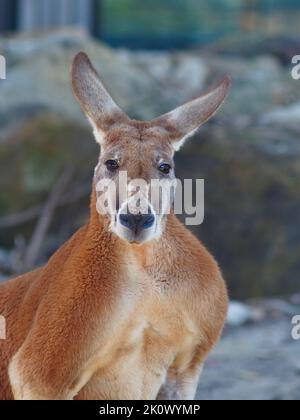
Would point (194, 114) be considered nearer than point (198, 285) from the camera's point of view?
No

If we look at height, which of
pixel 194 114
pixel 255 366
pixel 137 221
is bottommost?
pixel 137 221

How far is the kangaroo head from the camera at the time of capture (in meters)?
3.85

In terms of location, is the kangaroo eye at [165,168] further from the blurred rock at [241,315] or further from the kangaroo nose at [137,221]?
the blurred rock at [241,315]

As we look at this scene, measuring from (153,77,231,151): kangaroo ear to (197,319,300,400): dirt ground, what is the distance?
210 centimetres

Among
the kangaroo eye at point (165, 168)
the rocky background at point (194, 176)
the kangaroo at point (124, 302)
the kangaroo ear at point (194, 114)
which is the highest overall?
the rocky background at point (194, 176)

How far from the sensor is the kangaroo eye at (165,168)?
4.09 m

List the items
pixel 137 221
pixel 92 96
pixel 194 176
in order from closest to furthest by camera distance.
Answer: pixel 137 221, pixel 92 96, pixel 194 176

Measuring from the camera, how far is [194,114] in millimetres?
4266

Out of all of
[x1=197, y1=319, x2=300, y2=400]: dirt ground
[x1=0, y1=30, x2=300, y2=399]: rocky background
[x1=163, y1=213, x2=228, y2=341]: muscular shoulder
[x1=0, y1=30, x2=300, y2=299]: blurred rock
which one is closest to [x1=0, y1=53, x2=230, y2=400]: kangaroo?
[x1=163, y1=213, x2=228, y2=341]: muscular shoulder

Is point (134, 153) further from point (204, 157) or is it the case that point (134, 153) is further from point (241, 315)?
point (204, 157)

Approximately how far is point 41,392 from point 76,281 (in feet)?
1.33

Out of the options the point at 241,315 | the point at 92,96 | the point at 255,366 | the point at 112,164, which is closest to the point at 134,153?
the point at 112,164

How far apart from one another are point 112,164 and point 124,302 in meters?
0.49

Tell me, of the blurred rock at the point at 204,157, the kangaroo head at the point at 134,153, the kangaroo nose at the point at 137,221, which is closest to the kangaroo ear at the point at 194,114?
the kangaroo head at the point at 134,153
